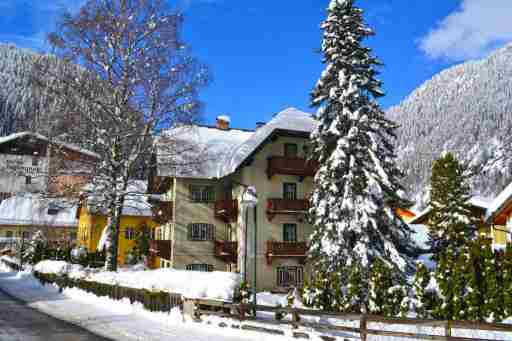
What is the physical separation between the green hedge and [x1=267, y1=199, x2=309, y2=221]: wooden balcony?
12.9 metres

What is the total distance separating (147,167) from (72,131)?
4.30m

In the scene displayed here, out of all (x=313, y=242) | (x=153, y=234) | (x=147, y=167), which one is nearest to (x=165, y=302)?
(x=147, y=167)

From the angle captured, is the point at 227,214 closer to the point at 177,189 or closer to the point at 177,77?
the point at 177,189

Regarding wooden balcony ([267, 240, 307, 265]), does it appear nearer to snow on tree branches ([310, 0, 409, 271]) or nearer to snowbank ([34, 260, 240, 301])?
snow on tree branches ([310, 0, 409, 271])

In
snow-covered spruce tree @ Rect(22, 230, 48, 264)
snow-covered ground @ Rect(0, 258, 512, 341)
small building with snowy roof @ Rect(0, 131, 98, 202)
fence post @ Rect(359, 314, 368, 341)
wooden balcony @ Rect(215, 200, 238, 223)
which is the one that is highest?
small building with snowy roof @ Rect(0, 131, 98, 202)

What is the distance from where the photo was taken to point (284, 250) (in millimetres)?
32500

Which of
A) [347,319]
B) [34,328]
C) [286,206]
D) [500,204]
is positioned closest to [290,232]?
[286,206]

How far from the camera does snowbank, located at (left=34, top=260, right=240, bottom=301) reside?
1838 cm

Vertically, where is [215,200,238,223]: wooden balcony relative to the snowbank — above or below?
Result: above

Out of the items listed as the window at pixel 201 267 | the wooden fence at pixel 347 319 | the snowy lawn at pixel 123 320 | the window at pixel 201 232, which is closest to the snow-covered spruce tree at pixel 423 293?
the wooden fence at pixel 347 319

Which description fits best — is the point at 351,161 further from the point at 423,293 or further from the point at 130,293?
the point at 130,293

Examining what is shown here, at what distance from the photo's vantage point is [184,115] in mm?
25172

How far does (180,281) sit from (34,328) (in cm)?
563

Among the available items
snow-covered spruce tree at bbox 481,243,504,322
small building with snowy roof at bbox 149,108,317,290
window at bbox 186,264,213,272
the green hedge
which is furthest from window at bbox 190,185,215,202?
snow-covered spruce tree at bbox 481,243,504,322
